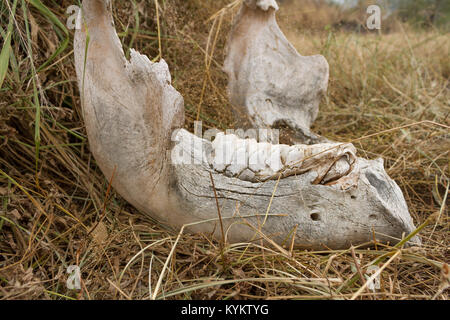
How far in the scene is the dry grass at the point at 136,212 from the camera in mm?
1111

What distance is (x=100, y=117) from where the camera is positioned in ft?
4.02

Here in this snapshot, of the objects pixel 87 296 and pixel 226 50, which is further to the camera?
pixel 226 50

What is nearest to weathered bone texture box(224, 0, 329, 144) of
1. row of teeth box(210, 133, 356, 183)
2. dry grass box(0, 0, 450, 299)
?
dry grass box(0, 0, 450, 299)

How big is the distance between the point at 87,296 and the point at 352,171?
3.12 feet

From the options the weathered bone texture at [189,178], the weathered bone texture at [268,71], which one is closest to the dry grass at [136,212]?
the weathered bone texture at [189,178]

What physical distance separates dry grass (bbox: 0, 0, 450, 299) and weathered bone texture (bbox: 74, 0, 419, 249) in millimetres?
76

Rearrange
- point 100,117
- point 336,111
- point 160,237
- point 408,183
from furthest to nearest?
point 336,111 → point 408,183 → point 160,237 → point 100,117

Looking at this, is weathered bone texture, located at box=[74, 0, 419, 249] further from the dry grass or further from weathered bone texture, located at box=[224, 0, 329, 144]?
weathered bone texture, located at box=[224, 0, 329, 144]

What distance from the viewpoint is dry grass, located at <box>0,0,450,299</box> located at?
111 cm

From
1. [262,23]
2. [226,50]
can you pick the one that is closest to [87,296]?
[226,50]

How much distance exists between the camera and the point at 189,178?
4.31 feet

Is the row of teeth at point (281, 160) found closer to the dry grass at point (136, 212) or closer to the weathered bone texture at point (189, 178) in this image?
the weathered bone texture at point (189, 178)
